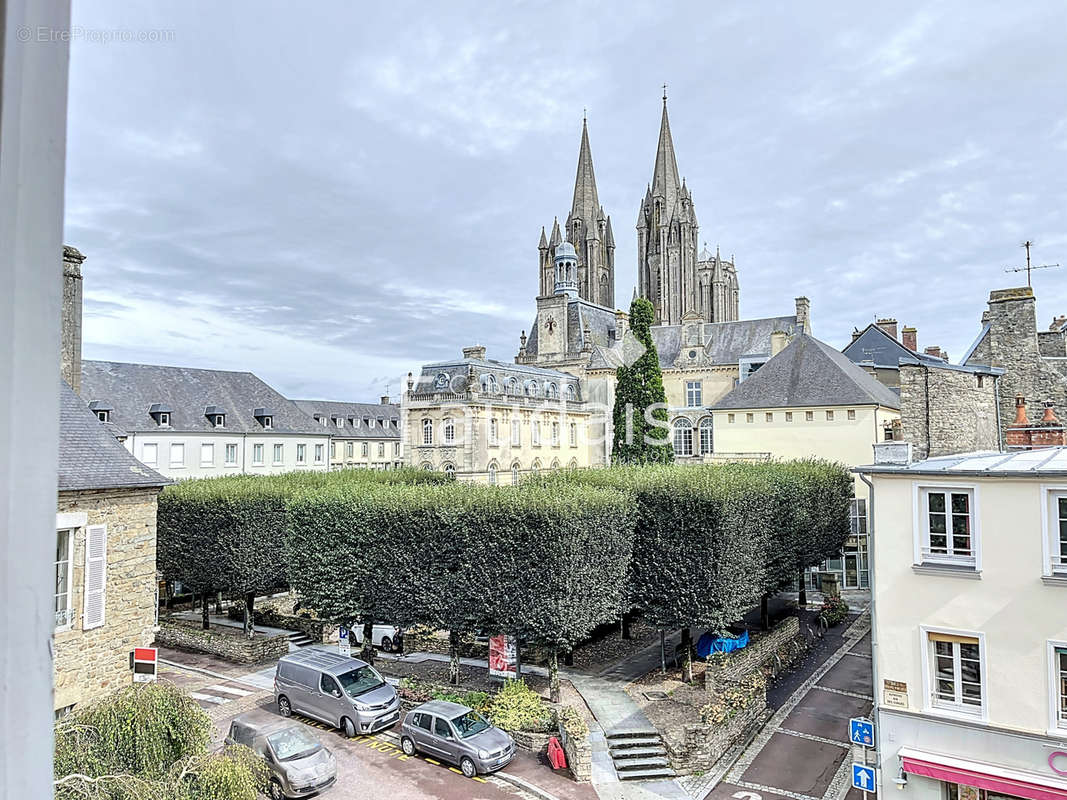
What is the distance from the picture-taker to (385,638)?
77.8ft

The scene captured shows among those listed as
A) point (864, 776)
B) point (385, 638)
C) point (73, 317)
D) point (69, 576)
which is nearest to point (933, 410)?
point (864, 776)

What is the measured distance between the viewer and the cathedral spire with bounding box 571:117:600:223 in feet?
273

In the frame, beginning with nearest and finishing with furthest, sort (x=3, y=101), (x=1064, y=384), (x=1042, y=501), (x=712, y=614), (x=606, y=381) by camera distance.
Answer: (x=3, y=101), (x=1042, y=501), (x=712, y=614), (x=1064, y=384), (x=606, y=381)

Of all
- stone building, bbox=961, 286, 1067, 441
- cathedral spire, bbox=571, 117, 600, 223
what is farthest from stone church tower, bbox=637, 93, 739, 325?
stone building, bbox=961, 286, 1067, 441

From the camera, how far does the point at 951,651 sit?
12477 mm

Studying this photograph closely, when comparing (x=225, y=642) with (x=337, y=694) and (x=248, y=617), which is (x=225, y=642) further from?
(x=337, y=694)

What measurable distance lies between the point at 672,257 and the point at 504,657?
6772 cm

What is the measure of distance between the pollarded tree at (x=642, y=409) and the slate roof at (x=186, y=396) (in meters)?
23.8

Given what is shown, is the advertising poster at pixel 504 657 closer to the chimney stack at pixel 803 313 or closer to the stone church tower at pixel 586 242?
the chimney stack at pixel 803 313

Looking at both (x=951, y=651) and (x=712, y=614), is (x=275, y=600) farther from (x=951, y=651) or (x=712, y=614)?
(x=951, y=651)

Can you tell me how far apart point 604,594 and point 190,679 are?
1287 cm

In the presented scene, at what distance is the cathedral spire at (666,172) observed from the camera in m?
82.1

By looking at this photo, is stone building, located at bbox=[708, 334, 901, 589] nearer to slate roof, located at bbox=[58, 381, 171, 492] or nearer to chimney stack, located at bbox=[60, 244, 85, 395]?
slate roof, located at bbox=[58, 381, 171, 492]

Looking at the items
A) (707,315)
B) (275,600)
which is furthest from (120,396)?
(707,315)
